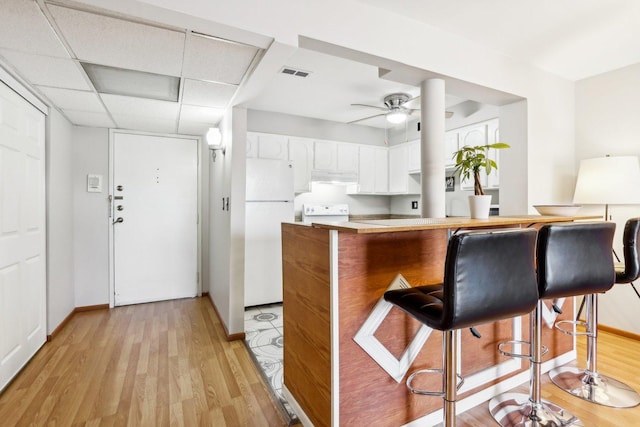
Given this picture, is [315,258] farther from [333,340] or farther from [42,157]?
[42,157]

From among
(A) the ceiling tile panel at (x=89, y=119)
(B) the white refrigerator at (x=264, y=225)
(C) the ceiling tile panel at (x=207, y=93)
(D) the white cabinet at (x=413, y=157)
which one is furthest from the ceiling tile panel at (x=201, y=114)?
(D) the white cabinet at (x=413, y=157)

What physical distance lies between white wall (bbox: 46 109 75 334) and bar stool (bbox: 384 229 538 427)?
313 cm

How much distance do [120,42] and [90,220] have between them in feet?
8.59

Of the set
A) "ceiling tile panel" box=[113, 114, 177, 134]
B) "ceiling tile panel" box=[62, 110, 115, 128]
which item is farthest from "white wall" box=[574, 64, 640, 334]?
"ceiling tile panel" box=[62, 110, 115, 128]

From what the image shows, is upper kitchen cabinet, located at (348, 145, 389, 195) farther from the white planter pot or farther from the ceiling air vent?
the white planter pot

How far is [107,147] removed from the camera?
3.65 m

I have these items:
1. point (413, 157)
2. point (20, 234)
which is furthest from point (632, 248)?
point (20, 234)

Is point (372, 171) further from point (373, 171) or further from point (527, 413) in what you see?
point (527, 413)

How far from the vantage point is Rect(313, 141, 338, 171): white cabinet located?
4461 mm

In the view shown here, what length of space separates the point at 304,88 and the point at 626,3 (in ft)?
8.34

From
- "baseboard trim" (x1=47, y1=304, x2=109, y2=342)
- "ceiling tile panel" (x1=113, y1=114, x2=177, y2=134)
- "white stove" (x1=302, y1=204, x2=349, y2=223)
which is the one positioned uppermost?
"ceiling tile panel" (x1=113, y1=114, x2=177, y2=134)

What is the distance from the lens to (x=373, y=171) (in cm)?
495

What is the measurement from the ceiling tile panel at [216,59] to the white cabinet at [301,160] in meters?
2.05

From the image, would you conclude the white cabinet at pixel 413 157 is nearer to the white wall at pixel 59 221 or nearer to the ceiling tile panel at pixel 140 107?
the ceiling tile panel at pixel 140 107
